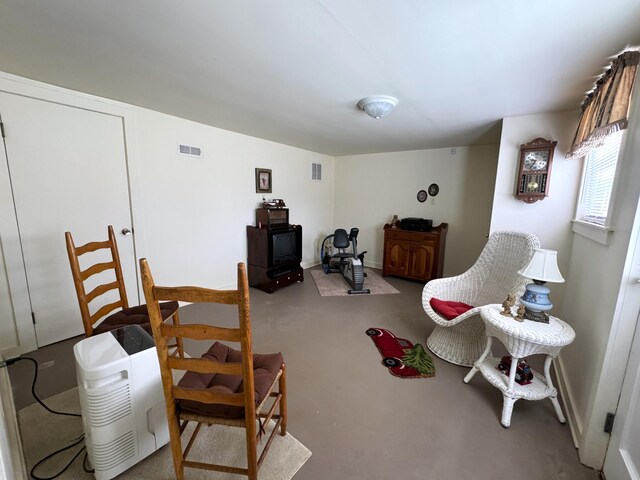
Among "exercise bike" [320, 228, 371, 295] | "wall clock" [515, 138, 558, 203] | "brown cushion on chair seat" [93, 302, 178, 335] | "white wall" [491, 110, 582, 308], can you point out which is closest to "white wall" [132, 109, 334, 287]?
"exercise bike" [320, 228, 371, 295]

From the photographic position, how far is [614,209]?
1517mm

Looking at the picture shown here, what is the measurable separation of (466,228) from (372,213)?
164 cm

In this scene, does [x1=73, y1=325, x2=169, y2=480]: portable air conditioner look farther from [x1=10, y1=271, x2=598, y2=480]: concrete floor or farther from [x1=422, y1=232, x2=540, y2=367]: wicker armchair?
[x1=422, y1=232, x2=540, y2=367]: wicker armchair

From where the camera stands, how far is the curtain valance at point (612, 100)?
56.9 inches

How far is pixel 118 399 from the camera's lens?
4.17 feet

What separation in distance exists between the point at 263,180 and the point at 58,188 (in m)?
2.32

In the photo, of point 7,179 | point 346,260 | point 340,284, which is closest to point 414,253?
point 346,260

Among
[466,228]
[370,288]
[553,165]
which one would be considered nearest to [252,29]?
[553,165]

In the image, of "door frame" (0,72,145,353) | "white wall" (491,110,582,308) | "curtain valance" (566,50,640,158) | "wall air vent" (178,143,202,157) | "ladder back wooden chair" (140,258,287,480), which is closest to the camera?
"ladder back wooden chair" (140,258,287,480)

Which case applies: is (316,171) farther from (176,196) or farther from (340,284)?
(176,196)

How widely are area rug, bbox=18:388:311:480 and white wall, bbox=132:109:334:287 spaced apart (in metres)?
1.62

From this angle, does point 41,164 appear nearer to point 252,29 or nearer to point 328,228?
point 252,29

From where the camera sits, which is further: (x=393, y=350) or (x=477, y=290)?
(x=477, y=290)

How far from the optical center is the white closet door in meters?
2.17
